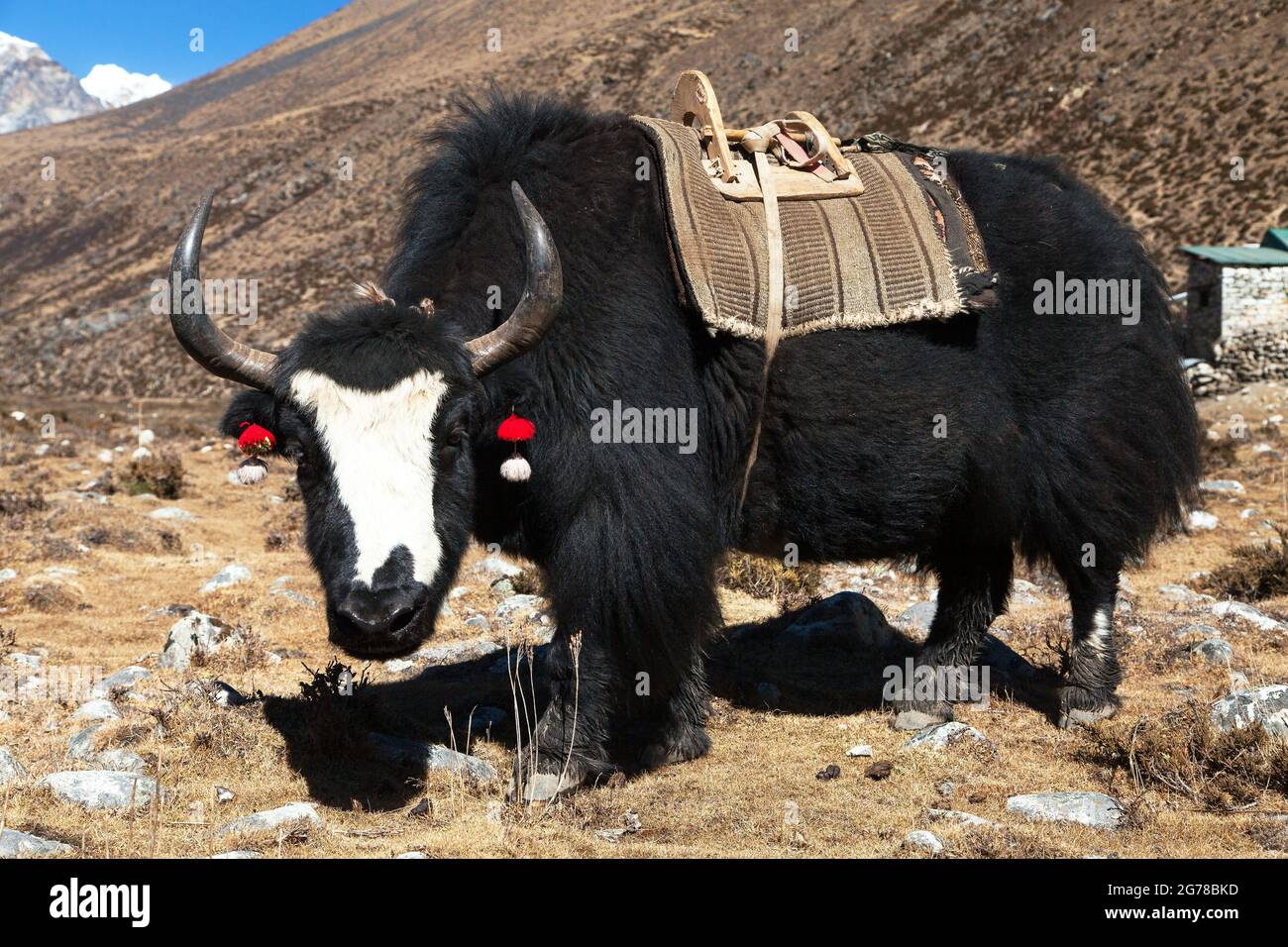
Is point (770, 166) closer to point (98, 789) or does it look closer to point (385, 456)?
point (385, 456)

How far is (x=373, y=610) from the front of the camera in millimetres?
3299

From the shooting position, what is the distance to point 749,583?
7.55m

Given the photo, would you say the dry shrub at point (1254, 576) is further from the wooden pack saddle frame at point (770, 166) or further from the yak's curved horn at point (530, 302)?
the yak's curved horn at point (530, 302)

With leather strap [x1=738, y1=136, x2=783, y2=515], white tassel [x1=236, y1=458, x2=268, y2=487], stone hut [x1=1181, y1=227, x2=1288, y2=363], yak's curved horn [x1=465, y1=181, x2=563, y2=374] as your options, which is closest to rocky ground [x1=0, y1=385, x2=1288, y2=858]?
white tassel [x1=236, y1=458, x2=268, y2=487]

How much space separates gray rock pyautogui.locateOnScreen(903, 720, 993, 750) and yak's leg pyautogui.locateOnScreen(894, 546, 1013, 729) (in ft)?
1.15

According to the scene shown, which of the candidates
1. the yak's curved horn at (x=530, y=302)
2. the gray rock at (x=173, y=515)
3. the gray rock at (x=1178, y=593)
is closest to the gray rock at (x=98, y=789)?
the yak's curved horn at (x=530, y=302)

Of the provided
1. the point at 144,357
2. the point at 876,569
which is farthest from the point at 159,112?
the point at 876,569

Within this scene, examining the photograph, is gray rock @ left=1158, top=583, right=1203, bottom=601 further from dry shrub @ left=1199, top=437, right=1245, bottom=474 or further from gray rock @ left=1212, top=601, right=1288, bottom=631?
dry shrub @ left=1199, top=437, right=1245, bottom=474

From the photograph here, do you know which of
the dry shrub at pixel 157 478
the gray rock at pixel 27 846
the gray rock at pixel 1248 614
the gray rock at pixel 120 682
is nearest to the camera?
the gray rock at pixel 27 846

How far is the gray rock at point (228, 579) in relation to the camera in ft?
24.6

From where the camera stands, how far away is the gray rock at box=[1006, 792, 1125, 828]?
→ 3824 millimetres

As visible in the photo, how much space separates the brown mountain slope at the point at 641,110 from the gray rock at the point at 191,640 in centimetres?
1483

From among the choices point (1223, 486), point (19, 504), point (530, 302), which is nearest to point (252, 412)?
point (530, 302)

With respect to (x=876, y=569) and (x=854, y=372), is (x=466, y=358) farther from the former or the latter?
(x=876, y=569)
